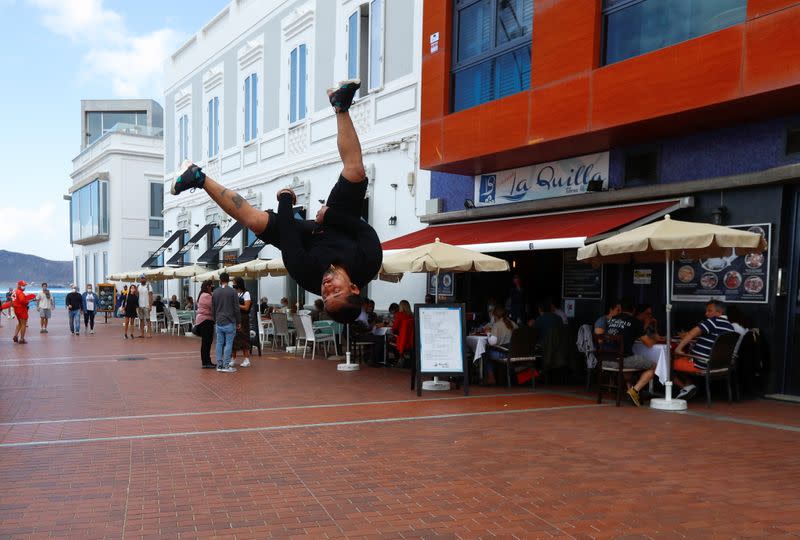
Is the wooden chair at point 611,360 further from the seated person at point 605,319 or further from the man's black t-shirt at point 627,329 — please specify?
the seated person at point 605,319

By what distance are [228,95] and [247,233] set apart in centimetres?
549

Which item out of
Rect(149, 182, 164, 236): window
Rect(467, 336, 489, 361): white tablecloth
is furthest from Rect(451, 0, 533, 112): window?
Rect(149, 182, 164, 236): window

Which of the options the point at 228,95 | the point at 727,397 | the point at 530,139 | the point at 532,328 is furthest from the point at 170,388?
the point at 228,95

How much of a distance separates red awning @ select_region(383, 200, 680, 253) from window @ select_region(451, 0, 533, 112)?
8.04ft

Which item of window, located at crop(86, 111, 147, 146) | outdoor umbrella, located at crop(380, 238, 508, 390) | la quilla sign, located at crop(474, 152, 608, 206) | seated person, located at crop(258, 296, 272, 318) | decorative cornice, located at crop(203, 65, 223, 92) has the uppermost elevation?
window, located at crop(86, 111, 147, 146)

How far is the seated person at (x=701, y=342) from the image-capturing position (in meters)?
8.95

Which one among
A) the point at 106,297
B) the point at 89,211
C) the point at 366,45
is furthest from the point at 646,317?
the point at 89,211

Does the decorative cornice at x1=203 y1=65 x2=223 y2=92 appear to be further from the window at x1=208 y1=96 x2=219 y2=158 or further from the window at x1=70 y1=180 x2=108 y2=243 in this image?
the window at x1=70 y1=180 x2=108 y2=243

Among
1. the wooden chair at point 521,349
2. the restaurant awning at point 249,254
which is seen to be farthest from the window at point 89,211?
the wooden chair at point 521,349

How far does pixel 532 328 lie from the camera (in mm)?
10672

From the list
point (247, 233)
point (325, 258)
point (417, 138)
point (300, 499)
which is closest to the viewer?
point (325, 258)

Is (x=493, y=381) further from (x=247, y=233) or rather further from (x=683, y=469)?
(x=247, y=233)

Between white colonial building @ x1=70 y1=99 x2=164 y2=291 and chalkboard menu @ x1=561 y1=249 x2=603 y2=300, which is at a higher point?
white colonial building @ x1=70 y1=99 x2=164 y2=291

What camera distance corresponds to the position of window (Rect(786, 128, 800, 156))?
9.07 metres
